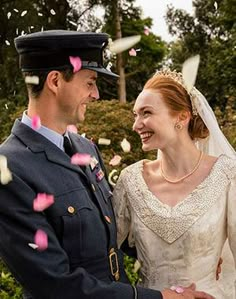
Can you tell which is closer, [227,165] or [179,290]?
[179,290]

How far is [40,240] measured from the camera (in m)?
2.58

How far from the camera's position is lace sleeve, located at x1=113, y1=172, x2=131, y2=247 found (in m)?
3.41

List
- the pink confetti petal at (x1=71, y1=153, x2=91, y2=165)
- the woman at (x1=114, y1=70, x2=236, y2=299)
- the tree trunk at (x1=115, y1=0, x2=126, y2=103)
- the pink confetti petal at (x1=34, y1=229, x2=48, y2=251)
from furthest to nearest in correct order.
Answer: the tree trunk at (x1=115, y1=0, x2=126, y2=103)
the woman at (x1=114, y1=70, x2=236, y2=299)
the pink confetti petal at (x1=71, y1=153, x2=91, y2=165)
the pink confetti petal at (x1=34, y1=229, x2=48, y2=251)

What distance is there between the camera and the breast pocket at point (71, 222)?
9.02ft

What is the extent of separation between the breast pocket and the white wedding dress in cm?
56

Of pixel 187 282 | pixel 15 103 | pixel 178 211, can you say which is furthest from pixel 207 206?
pixel 15 103

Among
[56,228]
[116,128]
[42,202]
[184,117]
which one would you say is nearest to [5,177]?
[42,202]

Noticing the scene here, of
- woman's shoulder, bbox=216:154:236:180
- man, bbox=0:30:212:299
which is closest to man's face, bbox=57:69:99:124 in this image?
man, bbox=0:30:212:299

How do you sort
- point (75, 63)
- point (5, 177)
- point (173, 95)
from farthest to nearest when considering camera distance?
point (173, 95), point (75, 63), point (5, 177)

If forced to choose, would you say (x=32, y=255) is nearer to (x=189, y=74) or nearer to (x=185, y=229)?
(x=185, y=229)

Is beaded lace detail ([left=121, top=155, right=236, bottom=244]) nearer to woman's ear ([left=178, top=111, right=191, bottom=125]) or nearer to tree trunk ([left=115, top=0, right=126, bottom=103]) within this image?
woman's ear ([left=178, top=111, right=191, bottom=125])

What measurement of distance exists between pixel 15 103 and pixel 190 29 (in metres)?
8.42

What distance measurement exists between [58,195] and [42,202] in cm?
15

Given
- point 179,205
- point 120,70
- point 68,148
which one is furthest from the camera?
point 120,70
